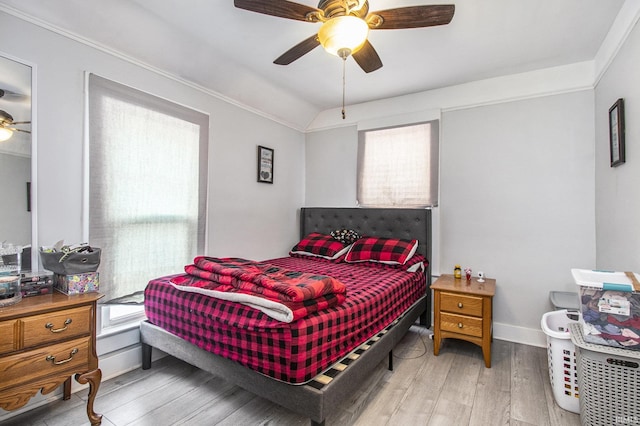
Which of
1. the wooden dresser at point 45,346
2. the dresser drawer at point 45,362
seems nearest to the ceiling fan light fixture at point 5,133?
the wooden dresser at point 45,346

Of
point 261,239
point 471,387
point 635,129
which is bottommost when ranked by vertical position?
point 471,387

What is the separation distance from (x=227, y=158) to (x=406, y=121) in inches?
82.4

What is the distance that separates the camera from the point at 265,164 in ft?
12.1

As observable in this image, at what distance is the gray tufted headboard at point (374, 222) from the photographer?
338cm

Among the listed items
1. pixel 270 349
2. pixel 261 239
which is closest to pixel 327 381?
Result: pixel 270 349

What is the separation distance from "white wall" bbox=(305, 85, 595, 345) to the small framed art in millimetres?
1729

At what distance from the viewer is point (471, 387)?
2.20m

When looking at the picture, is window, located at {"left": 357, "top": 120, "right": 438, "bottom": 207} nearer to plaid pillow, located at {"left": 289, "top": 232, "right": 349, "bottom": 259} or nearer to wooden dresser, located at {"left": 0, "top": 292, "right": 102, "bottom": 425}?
plaid pillow, located at {"left": 289, "top": 232, "right": 349, "bottom": 259}

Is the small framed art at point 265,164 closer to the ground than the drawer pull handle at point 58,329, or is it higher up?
higher up

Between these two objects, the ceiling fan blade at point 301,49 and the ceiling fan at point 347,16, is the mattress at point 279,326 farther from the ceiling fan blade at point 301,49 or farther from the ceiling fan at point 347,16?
the ceiling fan blade at point 301,49

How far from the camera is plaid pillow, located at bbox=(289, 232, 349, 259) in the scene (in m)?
3.57

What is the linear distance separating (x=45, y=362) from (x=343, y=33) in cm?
227

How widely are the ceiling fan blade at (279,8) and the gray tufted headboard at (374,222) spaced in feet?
7.70

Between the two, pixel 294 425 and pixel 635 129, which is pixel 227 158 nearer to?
pixel 294 425
